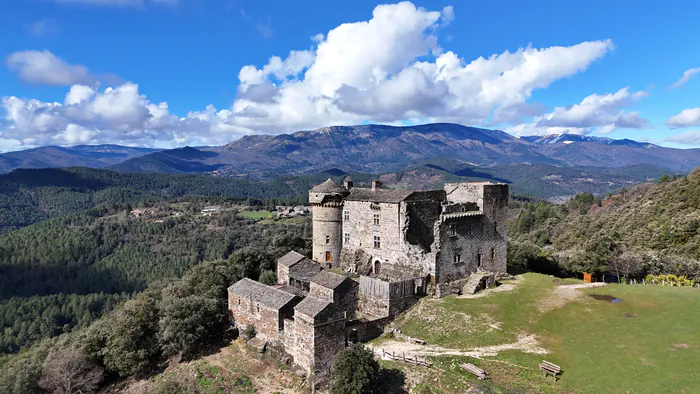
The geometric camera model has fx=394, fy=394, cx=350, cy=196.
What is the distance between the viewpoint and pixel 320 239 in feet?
170

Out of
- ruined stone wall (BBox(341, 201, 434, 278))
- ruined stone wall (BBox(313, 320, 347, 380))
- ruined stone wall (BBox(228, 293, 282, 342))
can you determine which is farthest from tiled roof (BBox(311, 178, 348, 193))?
ruined stone wall (BBox(313, 320, 347, 380))

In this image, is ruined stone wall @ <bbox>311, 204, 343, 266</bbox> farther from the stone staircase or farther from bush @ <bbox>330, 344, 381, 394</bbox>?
bush @ <bbox>330, 344, 381, 394</bbox>

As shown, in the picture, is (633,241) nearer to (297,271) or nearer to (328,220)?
(328,220)

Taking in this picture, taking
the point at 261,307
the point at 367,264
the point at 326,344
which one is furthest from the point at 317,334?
the point at 367,264

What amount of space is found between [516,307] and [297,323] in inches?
792

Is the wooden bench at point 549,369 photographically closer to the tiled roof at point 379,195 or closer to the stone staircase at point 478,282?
the stone staircase at point 478,282

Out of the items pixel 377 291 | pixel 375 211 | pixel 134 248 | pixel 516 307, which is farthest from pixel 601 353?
pixel 134 248

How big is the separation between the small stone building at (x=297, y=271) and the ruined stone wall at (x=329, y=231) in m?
5.64

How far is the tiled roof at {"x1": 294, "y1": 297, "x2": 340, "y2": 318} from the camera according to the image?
29.8 metres

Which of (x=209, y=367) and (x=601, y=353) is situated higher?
(x=601, y=353)

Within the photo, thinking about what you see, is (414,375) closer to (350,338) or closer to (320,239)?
(350,338)

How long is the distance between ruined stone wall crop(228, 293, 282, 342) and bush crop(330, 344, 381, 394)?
9.04 m

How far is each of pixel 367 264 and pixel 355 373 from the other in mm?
20857

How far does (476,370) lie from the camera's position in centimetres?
2650
